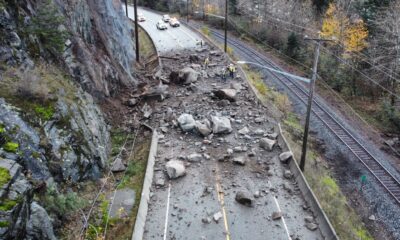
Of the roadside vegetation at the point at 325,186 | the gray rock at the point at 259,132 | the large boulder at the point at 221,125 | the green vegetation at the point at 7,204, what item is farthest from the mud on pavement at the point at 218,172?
the green vegetation at the point at 7,204

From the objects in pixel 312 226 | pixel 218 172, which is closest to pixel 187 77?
pixel 218 172

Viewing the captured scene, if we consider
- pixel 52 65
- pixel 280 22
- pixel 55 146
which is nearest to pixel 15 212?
pixel 55 146

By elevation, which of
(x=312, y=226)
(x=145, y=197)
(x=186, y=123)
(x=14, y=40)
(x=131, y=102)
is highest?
(x=14, y=40)

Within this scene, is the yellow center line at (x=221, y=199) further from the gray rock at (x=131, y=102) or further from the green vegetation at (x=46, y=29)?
the green vegetation at (x=46, y=29)

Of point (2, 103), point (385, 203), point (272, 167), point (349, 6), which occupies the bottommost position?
point (385, 203)

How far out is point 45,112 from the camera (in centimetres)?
1543

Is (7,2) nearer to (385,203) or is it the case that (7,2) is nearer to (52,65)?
(52,65)

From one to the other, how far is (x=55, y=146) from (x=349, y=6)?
41.8 metres

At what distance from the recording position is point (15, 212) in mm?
10305

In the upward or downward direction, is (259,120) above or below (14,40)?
below

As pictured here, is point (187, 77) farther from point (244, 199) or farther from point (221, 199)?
point (244, 199)

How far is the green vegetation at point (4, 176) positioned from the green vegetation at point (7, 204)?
607 mm

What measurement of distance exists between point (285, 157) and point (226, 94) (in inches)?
341

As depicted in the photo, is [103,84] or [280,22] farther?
[280,22]
